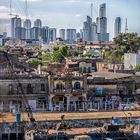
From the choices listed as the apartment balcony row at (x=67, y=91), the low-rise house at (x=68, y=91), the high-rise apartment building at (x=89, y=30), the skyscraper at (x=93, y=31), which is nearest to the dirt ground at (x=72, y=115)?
the low-rise house at (x=68, y=91)

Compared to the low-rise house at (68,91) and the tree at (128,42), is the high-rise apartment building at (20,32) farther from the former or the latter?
the low-rise house at (68,91)

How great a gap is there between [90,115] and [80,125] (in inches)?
34.5

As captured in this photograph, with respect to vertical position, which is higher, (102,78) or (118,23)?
(118,23)

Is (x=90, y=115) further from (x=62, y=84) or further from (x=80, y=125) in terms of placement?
(x=62, y=84)

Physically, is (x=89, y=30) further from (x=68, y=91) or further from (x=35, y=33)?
(x=68, y=91)

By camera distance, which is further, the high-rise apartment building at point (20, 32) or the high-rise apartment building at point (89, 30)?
the high-rise apartment building at point (89, 30)

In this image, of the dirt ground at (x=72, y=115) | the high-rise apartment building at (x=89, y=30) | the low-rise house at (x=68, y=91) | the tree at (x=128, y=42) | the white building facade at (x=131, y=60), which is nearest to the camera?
the dirt ground at (x=72, y=115)

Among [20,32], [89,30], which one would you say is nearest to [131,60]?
[89,30]

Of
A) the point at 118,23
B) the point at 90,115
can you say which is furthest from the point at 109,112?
the point at 118,23

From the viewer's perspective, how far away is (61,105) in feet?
44.0

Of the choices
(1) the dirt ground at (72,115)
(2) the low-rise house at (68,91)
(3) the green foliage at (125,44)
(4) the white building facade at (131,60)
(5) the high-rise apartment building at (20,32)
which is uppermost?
(5) the high-rise apartment building at (20,32)

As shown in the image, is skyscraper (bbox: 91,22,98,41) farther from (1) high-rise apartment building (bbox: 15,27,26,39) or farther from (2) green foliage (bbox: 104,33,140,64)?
(2) green foliage (bbox: 104,33,140,64)

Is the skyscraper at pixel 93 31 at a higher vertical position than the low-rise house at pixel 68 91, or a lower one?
higher

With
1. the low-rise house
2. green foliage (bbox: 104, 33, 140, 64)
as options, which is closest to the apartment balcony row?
the low-rise house
